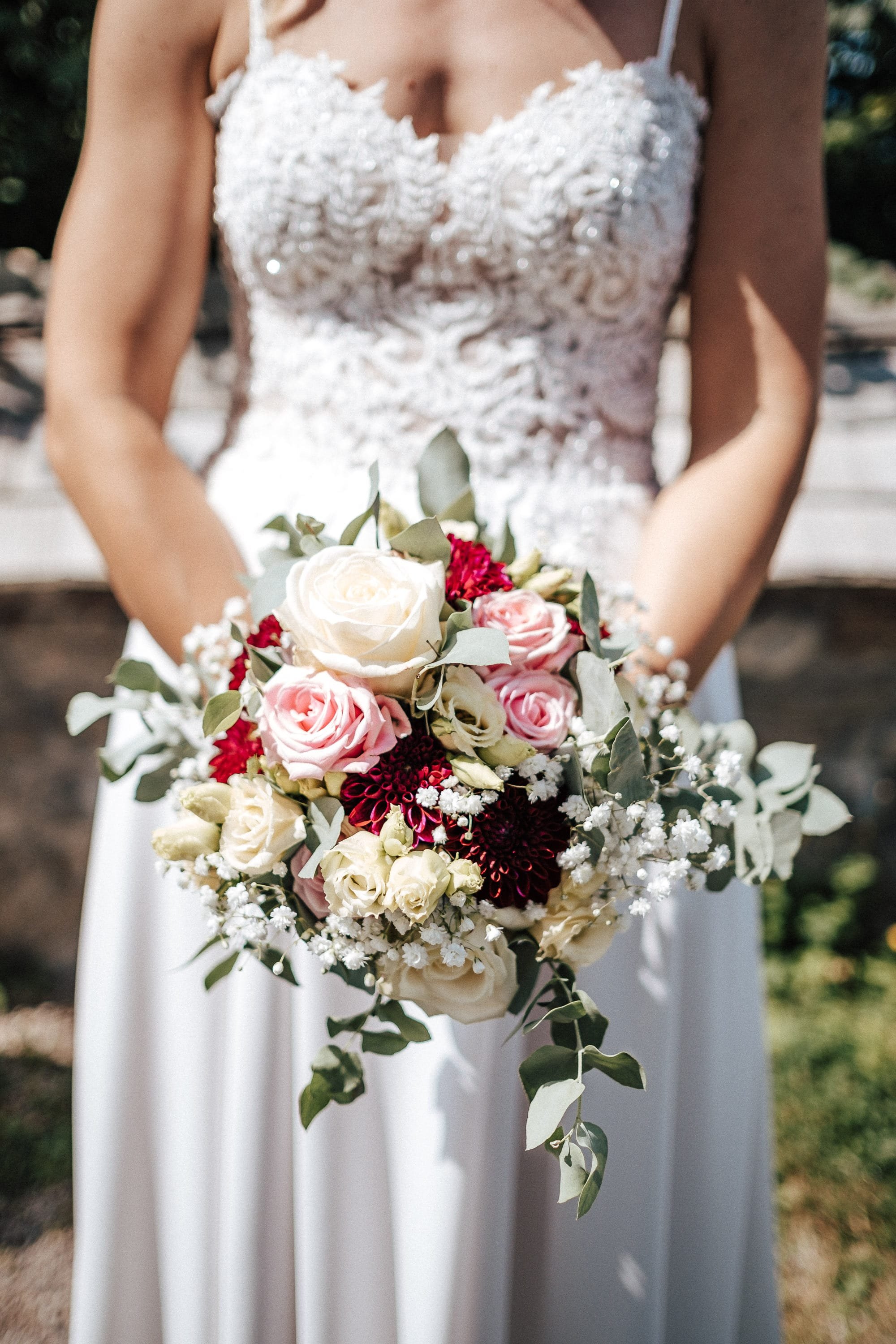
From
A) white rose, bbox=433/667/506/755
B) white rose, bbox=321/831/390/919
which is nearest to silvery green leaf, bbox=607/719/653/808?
white rose, bbox=433/667/506/755

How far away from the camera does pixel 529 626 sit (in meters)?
0.91

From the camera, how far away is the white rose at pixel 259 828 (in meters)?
0.87

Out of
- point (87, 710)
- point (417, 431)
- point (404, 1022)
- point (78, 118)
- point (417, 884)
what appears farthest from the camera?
point (78, 118)

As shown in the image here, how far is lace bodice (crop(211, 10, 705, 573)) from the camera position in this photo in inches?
50.4

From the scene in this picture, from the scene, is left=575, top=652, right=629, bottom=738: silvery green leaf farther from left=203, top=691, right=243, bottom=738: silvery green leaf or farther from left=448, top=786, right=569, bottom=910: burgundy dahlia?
left=203, top=691, right=243, bottom=738: silvery green leaf

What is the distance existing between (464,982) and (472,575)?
390mm

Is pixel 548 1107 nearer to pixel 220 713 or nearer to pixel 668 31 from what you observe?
pixel 220 713

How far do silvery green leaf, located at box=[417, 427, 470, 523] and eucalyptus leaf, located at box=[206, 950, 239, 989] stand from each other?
0.55m

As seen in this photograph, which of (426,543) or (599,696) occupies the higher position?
(426,543)

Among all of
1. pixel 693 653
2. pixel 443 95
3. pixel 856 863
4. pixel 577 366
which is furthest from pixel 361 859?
pixel 856 863

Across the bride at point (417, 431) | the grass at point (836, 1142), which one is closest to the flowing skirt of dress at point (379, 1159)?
the bride at point (417, 431)

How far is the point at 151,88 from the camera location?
1.30 meters

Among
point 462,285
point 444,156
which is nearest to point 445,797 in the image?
point 462,285

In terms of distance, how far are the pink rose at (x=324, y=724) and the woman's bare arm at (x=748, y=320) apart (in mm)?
529
